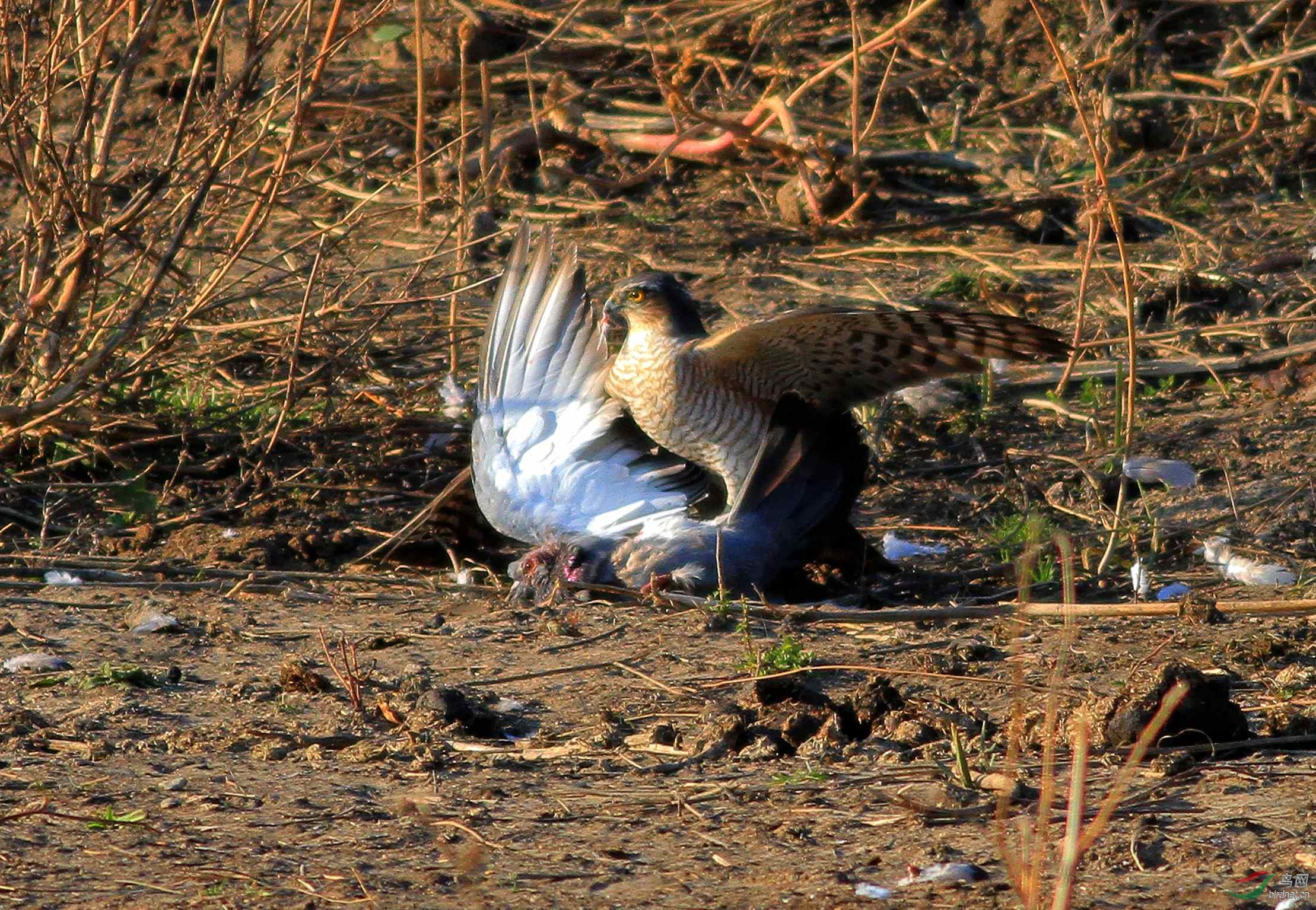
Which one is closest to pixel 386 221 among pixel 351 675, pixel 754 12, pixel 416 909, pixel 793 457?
pixel 754 12

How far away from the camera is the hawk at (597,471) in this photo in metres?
4.73

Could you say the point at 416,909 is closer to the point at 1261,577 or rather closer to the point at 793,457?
the point at 793,457

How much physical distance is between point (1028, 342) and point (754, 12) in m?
4.29

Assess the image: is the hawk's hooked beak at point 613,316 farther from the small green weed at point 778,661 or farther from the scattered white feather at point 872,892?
the scattered white feather at point 872,892

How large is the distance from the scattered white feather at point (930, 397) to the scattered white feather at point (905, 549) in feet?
2.89

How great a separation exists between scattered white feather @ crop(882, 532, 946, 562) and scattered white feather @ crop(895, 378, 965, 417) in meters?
0.88

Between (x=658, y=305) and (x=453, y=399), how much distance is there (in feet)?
3.62

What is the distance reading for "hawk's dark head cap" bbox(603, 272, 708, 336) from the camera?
16.6 feet

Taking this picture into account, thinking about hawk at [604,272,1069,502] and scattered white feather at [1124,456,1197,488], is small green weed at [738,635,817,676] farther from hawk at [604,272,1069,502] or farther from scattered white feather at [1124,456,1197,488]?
scattered white feather at [1124,456,1197,488]

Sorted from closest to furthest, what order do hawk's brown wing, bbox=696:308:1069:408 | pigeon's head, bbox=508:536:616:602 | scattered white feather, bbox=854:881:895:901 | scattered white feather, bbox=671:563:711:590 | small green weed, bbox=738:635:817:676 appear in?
scattered white feather, bbox=854:881:895:901, small green weed, bbox=738:635:817:676, hawk's brown wing, bbox=696:308:1069:408, scattered white feather, bbox=671:563:711:590, pigeon's head, bbox=508:536:616:602

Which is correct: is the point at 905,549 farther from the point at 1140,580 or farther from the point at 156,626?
the point at 156,626

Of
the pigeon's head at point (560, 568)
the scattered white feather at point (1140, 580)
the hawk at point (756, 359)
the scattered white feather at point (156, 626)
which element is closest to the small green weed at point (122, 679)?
the scattered white feather at point (156, 626)

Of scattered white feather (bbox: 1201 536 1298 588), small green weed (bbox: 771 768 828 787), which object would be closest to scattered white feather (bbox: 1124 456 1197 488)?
scattered white feather (bbox: 1201 536 1298 588)

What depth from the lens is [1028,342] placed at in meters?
4.48
